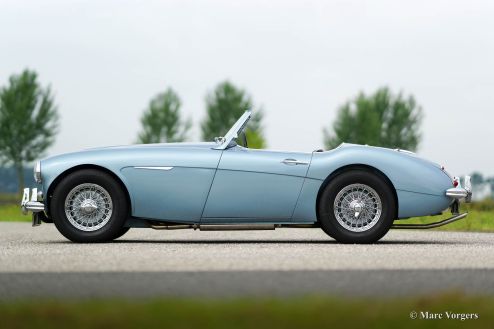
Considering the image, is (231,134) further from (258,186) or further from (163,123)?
(163,123)

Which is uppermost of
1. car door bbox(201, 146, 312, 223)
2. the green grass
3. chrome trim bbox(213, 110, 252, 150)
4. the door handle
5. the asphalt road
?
chrome trim bbox(213, 110, 252, 150)

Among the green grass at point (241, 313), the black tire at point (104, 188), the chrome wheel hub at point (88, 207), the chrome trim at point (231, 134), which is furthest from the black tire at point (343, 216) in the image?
the green grass at point (241, 313)

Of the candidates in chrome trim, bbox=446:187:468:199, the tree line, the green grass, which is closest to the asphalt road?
the green grass

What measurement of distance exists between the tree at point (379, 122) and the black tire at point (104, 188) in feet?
176

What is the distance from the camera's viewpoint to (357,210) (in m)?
9.34

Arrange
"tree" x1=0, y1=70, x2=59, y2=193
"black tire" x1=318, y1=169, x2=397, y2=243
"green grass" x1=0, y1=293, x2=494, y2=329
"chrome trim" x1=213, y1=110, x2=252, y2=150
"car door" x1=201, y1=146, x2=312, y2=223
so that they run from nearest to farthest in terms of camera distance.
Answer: "green grass" x1=0, y1=293, x2=494, y2=329, "black tire" x1=318, y1=169, x2=397, y2=243, "car door" x1=201, y1=146, x2=312, y2=223, "chrome trim" x1=213, y1=110, x2=252, y2=150, "tree" x1=0, y1=70, x2=59, y2=193

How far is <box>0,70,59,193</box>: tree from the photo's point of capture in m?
57.8

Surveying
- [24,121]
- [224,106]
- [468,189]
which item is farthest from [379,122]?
[468,189]

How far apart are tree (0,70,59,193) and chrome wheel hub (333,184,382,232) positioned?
49852 millimetres

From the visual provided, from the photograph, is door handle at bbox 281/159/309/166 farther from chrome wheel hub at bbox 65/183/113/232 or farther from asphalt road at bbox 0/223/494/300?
chrome wheel hub at bbox 65/183/113/232

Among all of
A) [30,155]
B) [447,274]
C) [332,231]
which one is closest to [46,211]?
[332,231]

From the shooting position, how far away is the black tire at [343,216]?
9367mm

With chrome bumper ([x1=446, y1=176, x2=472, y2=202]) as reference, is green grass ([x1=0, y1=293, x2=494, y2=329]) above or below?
below

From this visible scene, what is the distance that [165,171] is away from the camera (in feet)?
31.3
